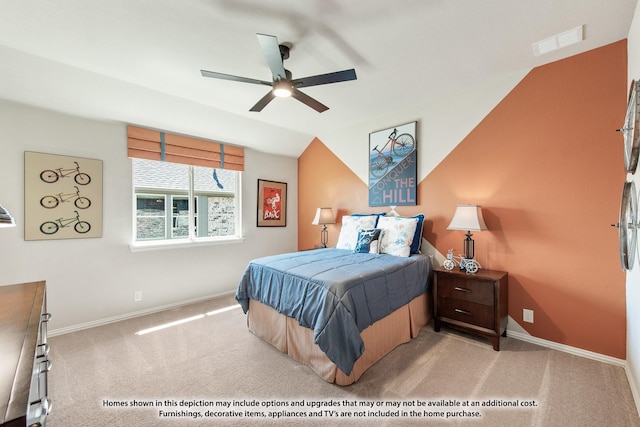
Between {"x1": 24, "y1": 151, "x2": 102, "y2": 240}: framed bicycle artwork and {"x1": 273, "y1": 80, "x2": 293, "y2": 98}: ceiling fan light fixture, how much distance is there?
2.38 meters

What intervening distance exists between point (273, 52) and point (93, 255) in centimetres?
298

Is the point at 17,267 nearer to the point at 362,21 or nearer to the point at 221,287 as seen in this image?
the point at 221,287

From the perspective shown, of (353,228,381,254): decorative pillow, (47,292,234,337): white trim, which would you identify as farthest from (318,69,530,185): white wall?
(47,292,234,337): white trim

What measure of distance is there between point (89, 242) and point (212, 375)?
2170 millimetres

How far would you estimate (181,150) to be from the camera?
365 cm

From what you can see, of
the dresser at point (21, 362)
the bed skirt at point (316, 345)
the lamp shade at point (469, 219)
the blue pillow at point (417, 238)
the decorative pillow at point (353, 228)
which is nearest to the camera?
the dresser at point (21, 362)

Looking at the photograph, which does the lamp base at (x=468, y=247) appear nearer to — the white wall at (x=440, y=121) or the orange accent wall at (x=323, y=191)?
the white wall at (x=440, y=121)

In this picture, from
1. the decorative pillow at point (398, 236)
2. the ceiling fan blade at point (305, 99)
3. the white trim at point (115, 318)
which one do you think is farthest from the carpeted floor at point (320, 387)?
A: the ceiling fan blade at point (305, 99)

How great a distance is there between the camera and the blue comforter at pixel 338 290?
74.4 inches

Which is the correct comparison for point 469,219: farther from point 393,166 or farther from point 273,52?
point 273,52

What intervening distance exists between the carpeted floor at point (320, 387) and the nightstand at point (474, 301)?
0.17 meters

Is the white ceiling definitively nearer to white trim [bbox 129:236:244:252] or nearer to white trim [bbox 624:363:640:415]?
white trim [bbox 129:236:244:252]

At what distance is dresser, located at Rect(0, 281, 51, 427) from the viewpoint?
24.5 inches

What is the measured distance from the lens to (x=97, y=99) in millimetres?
2775
